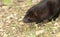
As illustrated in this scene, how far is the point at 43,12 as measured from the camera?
3443 millimetres

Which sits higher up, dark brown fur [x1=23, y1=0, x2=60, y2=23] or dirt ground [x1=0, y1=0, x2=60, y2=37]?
dark brown fur [x1=23, y1=0, x2=60, y2=23]

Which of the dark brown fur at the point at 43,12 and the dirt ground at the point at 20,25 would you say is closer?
the dirt ground at the point at 20,25

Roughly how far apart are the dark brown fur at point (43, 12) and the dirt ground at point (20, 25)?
79mm

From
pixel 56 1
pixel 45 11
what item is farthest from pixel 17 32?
pixel 56 1

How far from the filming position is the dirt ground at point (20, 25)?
10.2ft

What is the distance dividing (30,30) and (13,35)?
0.23 meters

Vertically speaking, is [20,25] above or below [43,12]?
below

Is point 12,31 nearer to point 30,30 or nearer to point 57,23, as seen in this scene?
point 30,30

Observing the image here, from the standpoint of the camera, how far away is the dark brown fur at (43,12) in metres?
3.42

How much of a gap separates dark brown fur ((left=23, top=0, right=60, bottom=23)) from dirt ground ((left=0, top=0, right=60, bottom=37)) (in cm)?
8

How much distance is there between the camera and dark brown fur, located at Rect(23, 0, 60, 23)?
342cm

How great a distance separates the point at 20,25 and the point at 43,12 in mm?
358

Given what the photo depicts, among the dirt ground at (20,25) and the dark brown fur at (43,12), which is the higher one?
the dark brown fur at (43,12)

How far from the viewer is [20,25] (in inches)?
134
